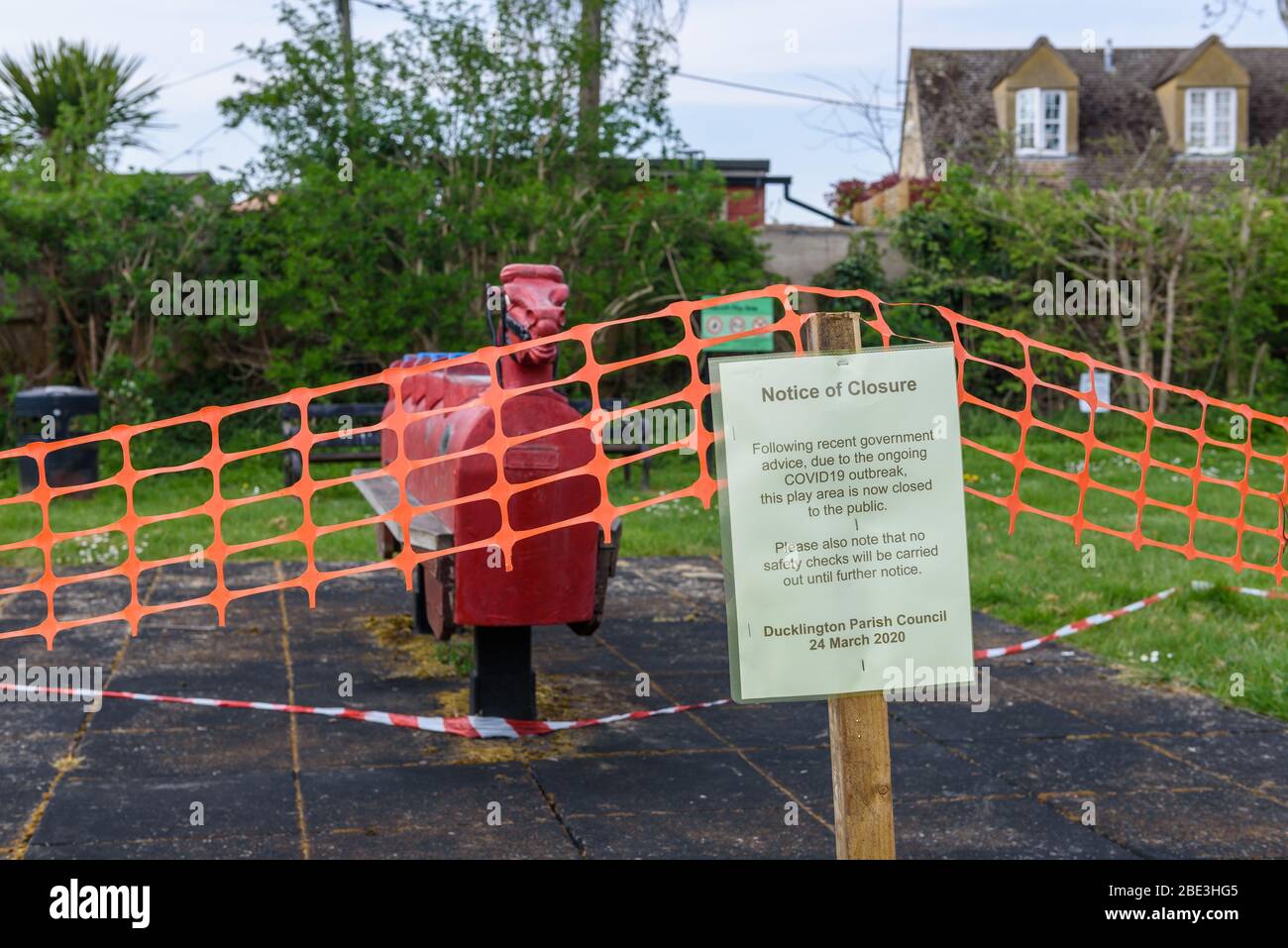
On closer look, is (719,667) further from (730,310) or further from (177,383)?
(177,383)

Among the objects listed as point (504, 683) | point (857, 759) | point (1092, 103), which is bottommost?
point (504, 683)

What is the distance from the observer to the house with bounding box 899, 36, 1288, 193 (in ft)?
89.1

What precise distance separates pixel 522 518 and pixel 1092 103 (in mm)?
25301

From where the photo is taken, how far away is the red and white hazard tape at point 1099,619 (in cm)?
759

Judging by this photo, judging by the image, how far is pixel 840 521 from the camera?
323 cm

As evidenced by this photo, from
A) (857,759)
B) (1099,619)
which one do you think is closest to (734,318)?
(1099,619)

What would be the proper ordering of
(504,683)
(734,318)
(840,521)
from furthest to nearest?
(734,318), (504,683), (840,521)

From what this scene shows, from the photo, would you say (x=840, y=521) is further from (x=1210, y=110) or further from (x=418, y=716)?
(x=1210, y=110)

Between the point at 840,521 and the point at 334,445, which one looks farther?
the point at 334,445

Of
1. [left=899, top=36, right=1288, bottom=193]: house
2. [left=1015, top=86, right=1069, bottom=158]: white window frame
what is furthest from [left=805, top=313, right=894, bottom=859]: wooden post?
[left=1015, top=86, right=1069, bottom=158]: white window frame

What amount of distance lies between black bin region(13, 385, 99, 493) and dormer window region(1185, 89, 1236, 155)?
68.8 ft

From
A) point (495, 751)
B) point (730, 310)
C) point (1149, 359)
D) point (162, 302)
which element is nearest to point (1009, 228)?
point (1149, 359)

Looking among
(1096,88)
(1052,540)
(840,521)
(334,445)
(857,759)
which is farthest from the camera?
(1096,88)

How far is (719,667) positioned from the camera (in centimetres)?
739
